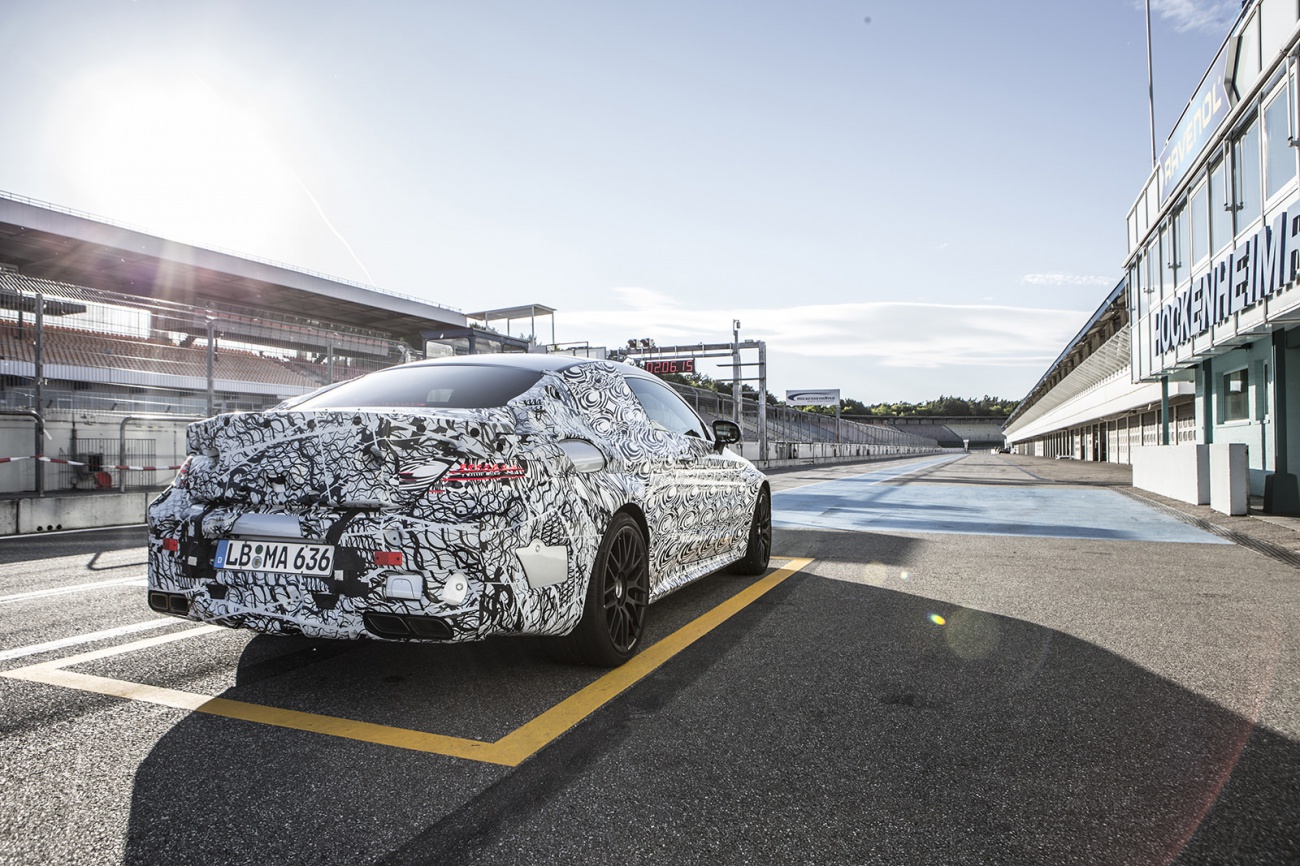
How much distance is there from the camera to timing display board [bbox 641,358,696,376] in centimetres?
4325

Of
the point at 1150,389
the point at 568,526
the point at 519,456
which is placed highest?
the point at 1150,389

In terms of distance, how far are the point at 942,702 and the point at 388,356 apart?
1331 cm

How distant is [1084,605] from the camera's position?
5.12 m

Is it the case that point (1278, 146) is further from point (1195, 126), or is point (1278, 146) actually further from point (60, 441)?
point (60, 441)

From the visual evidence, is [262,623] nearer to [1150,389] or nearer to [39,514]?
[39,514]

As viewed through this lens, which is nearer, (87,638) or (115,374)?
(87,638)

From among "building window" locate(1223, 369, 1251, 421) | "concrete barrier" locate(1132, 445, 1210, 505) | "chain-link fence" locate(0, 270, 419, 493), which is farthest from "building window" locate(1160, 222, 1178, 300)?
"chain-link fence" locate(0, 270, 419, 493)

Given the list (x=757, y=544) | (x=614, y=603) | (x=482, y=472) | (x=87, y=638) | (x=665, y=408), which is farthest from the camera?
(x=757, y=544)

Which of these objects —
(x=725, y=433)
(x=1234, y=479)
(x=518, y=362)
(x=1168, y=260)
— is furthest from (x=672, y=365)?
(x=518, y=362)

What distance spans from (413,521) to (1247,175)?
1400cm

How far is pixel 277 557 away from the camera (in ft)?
10.1

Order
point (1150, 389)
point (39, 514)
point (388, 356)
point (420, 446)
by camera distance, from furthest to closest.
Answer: point (1150, 389) < point (388, 356) < point (39, 514) < point (420, 446)

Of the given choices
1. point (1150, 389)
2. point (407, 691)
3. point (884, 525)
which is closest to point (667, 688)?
point (407, 691)

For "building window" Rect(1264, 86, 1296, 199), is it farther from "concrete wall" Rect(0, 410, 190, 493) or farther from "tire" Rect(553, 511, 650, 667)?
"concrete wall" Rect(0, 410, 190, 493)
